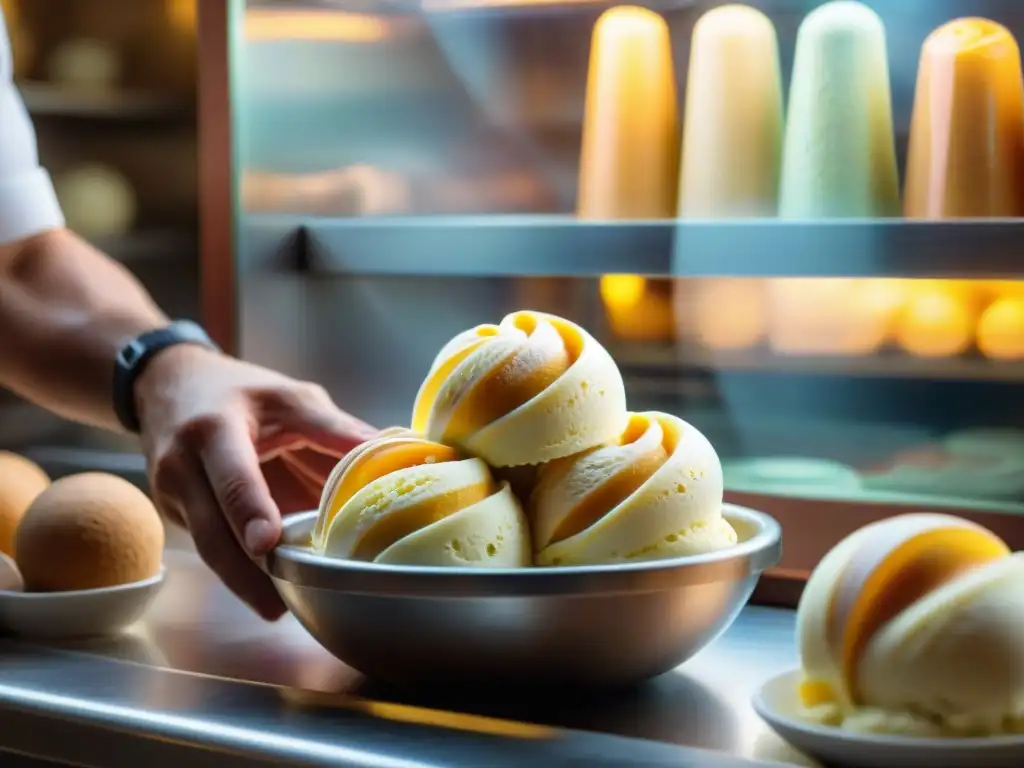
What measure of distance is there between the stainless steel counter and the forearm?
12.0 inches

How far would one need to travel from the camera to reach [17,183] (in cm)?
118

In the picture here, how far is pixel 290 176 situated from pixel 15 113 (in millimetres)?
380

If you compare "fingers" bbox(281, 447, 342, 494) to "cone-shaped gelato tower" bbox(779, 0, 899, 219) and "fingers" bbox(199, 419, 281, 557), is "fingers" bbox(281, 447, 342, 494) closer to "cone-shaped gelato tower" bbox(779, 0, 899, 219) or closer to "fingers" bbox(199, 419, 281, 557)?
"fingers" bbox(199, 419, 281, 557)

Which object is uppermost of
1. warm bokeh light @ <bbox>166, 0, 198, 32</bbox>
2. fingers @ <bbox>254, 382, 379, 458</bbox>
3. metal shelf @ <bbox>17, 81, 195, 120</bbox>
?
warm bokeh light @ <bbox>166, 0, 198, 32</bbox>

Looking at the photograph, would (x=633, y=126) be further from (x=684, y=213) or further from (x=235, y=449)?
(x=235, y=449)

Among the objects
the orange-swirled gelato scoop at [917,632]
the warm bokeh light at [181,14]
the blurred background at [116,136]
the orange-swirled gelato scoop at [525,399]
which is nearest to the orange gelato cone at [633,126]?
the orange-swirled gelato scoop at [525,399]

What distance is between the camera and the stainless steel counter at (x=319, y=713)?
62 cm

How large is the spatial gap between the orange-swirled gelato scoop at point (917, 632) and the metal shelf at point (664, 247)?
517 millimetres

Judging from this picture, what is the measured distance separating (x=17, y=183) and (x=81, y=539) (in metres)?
0.46

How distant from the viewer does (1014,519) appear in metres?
1.10

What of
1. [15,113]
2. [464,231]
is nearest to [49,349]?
[15,113]

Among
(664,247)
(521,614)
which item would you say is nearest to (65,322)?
(664,247)

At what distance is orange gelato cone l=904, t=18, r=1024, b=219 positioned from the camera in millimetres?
1084

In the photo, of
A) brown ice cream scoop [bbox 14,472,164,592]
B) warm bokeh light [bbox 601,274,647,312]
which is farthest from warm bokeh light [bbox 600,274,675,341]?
brown ice cream scoop [bbox 14,472,164,592]
